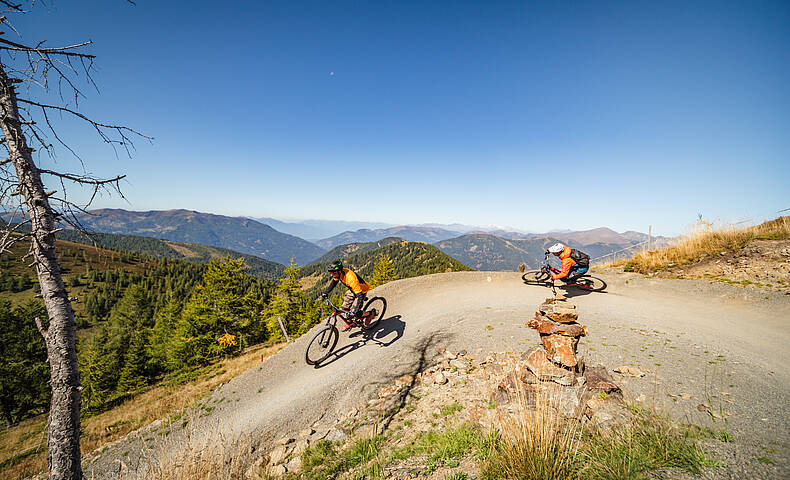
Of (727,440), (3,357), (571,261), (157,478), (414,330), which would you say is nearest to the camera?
(727,440)

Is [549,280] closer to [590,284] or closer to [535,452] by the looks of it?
[590,284]

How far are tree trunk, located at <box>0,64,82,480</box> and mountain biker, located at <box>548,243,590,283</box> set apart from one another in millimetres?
13533

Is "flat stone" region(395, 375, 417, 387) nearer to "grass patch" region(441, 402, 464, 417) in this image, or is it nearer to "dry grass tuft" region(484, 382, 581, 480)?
"grass patch" region(441, 402, 464, 417)

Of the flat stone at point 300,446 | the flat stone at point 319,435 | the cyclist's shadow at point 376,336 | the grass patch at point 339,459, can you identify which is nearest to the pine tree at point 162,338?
the cyclist's shadow at point 376,336

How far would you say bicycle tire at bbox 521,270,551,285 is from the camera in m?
13.2

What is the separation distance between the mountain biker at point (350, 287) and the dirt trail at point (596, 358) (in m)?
1.48

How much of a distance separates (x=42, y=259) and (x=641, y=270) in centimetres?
1960

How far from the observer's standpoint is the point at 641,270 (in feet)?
44.7

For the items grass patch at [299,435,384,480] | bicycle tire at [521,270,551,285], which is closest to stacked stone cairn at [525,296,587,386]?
grass patch at [299,435,384,480]

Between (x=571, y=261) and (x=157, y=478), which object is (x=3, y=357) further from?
(x=571, y=261)

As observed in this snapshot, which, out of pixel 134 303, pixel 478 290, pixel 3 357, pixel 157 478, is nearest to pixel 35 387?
pixel 3 357

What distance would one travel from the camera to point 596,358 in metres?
6.95

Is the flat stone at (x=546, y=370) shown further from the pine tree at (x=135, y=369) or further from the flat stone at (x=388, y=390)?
the pine tree at (x=135, y=369)

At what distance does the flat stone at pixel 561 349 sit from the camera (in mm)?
5547
